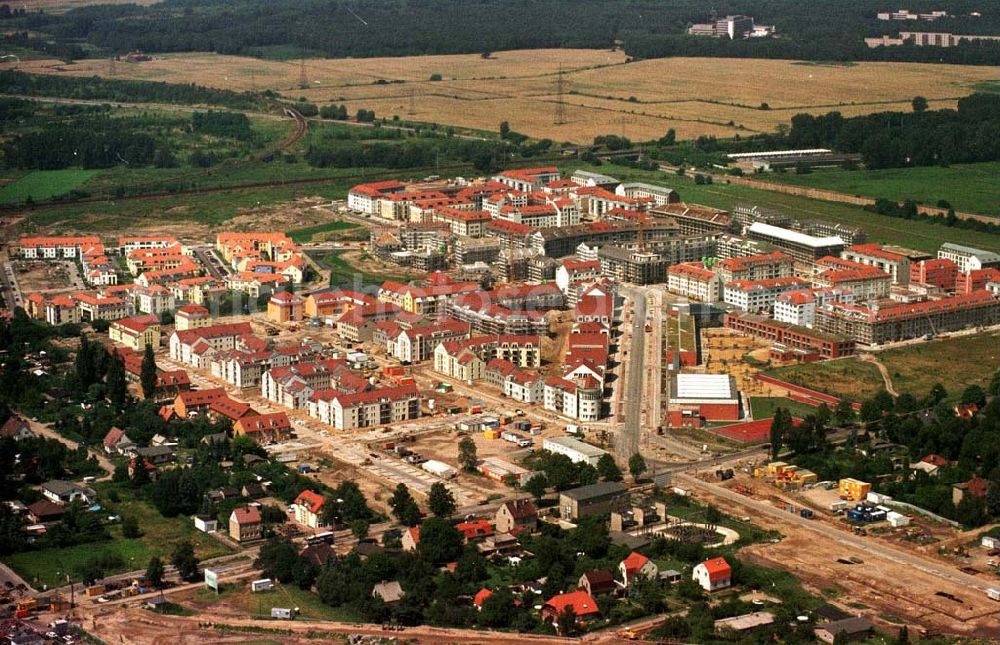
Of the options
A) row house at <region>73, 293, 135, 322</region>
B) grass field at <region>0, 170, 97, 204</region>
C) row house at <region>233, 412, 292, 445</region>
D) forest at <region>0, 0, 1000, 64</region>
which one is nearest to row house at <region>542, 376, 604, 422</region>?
row house at <region>233, 412, 292, 445</region>

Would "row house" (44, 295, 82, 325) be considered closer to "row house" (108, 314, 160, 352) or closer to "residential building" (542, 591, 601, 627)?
"row house" (108, 314, 160, 352)

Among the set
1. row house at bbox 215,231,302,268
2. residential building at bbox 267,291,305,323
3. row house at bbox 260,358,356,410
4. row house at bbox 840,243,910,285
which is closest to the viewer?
row house at bbox 260,358,356,410

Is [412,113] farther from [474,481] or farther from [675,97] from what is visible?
[474,481]

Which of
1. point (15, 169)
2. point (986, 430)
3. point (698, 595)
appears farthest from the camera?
point (15, 169)

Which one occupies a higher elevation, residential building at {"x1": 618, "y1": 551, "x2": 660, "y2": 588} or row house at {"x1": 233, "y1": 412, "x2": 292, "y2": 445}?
row house at {"x1": 233, "y1": 412, "x2": 292, "y2": 445}

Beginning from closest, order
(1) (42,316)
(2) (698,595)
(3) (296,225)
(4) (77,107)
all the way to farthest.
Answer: (2) (698,595)
(1) (42,316)
(3) (296,225)
(4) (77,107)

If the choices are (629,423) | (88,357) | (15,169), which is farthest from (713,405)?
(15,169)

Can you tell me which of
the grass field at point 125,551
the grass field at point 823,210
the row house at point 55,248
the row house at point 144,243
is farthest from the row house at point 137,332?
the grass field at point 823,210
